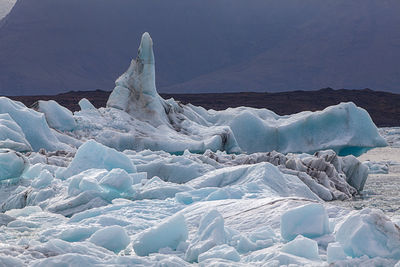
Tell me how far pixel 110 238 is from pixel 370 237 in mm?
1672

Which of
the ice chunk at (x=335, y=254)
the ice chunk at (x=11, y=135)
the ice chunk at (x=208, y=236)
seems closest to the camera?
the ice chunk at (x=335, y=254)

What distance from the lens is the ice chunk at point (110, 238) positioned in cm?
407

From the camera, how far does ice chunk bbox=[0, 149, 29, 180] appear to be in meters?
8.08

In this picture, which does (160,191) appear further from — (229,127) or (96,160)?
(229,127)

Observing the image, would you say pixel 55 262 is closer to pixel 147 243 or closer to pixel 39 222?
pixel 147 243

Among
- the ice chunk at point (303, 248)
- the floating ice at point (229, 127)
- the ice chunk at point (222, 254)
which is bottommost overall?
the floating ice at point (229, 127)

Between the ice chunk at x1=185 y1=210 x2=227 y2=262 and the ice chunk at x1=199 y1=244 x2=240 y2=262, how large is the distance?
4.0 inches

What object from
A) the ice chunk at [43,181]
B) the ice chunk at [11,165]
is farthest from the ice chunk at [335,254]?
the ice chunk at [11,165]

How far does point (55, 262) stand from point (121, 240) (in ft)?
2.38

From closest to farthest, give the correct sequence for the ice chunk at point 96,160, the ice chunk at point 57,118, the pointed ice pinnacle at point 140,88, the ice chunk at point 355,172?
the ice chunk at point 96,160, the ice chunk at point 355,172, the ice chunk at point 57,118, the pointed ice pinnacle at point 140,88

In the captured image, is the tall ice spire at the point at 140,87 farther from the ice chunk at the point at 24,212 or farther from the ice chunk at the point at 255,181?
the ice chunk at the point at 24,212

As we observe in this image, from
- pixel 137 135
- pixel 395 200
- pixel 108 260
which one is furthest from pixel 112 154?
pixel 137 135

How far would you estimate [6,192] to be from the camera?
772 cm

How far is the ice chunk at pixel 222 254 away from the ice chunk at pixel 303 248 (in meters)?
0.28
